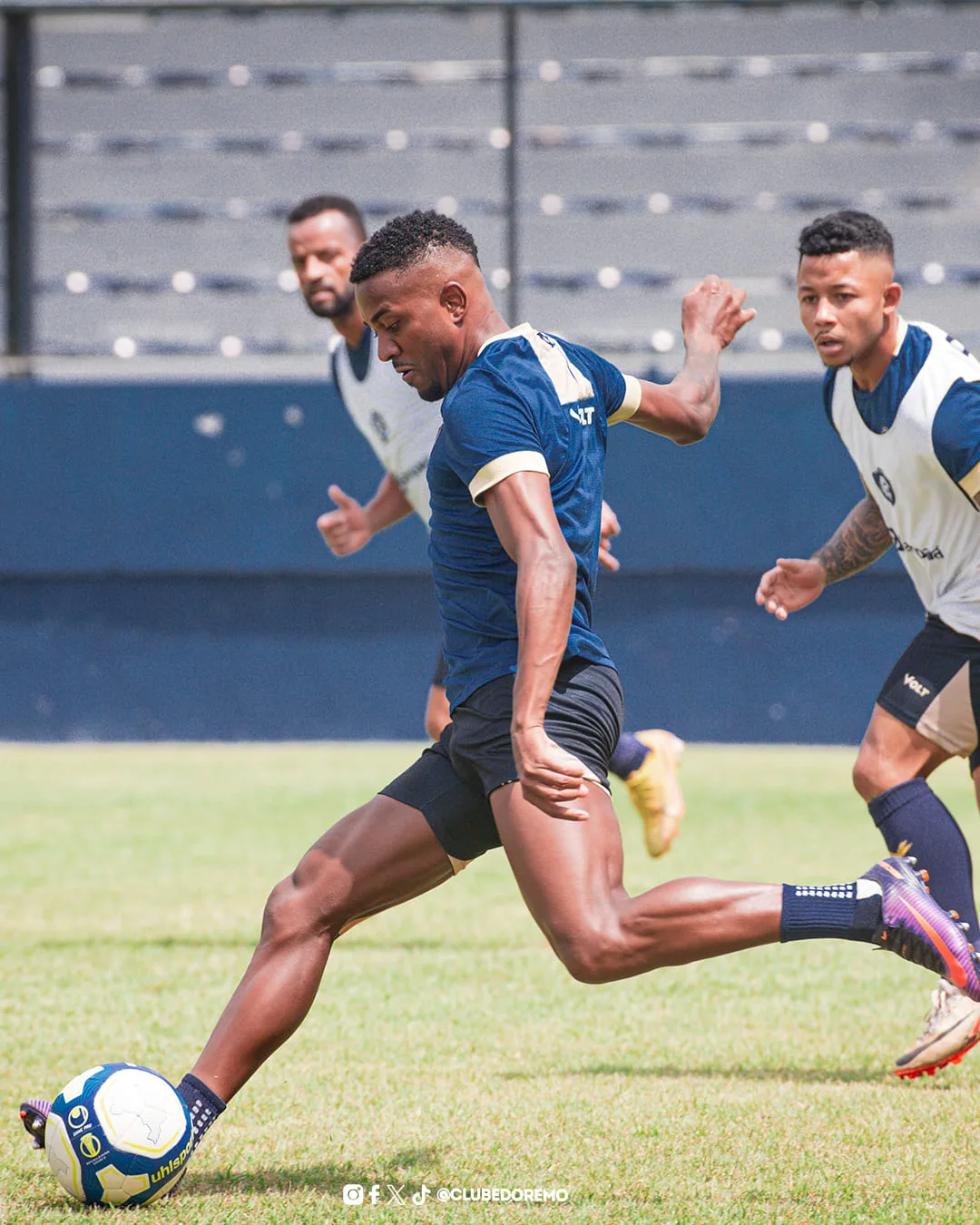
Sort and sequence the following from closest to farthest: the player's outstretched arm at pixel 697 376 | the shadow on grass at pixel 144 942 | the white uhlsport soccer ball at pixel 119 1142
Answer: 1. the white uhlsport soccer ball at pixel 119 1142
2. the player's outstretched arm at pixel 697 376
3. the shadow on grass at pixel 144 942

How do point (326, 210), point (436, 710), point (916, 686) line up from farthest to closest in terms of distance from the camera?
point (436, 710) → point (326, 210) → point (916, 686)

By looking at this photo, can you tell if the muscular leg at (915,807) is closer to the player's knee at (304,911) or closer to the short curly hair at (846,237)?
the short curly hair at (846,237)

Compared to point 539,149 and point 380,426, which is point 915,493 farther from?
point 539,149

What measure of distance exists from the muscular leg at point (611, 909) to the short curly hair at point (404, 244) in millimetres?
1289

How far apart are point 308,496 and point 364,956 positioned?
27.2 ft

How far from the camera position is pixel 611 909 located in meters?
3.93

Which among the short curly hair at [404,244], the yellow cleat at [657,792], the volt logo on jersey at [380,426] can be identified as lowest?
the yellow cleat at [657,792]

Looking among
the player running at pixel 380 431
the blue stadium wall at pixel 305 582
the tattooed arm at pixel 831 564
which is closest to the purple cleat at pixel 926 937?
the tattooed arm at pixel 831 564

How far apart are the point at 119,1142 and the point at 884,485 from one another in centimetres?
310

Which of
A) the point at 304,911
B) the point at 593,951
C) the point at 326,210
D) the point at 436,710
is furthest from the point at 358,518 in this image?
the point at 593,951

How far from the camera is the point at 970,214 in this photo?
55.3 ft

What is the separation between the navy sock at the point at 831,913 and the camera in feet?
12.8

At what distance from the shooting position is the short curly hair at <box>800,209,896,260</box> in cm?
543

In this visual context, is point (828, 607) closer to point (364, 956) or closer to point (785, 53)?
point (785, 53)
